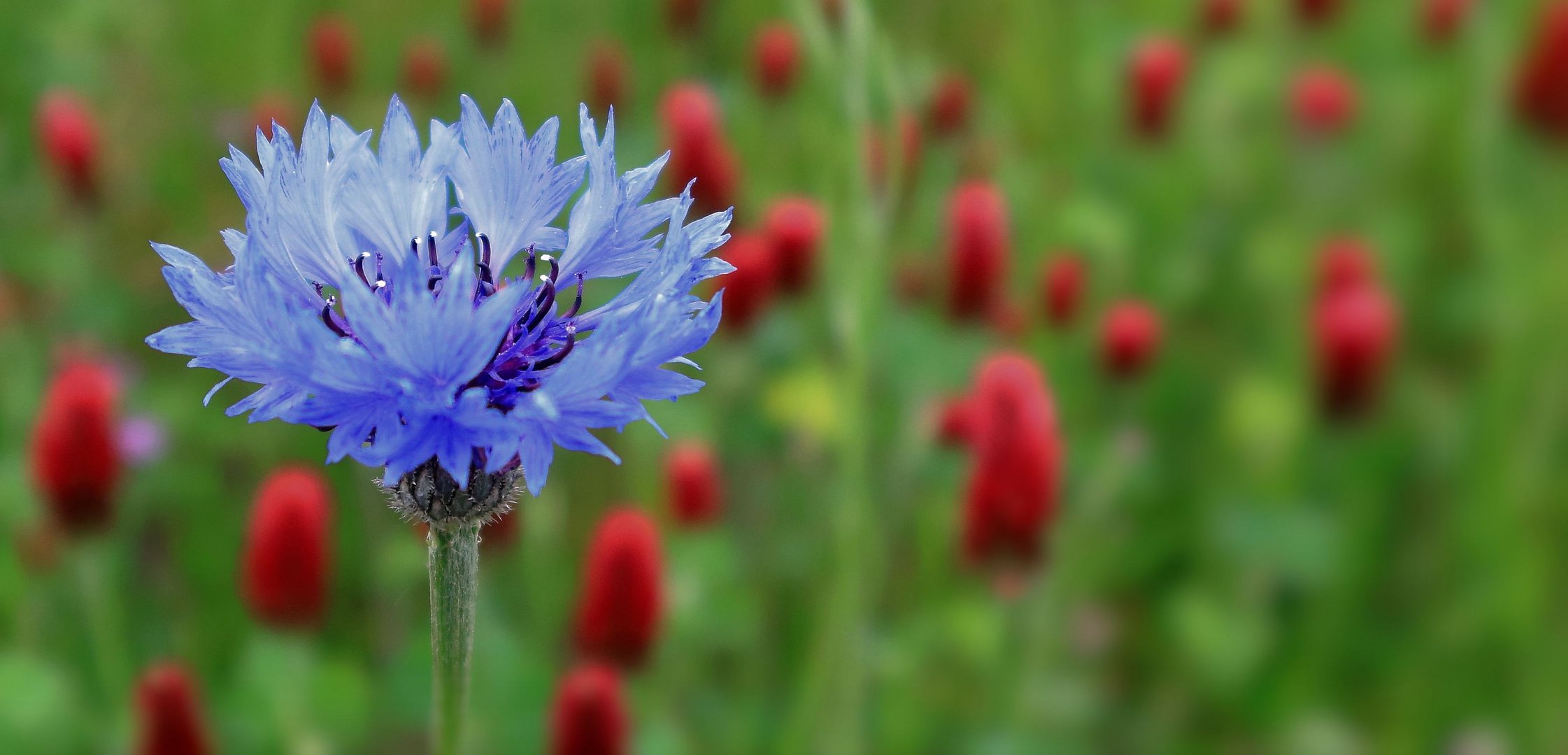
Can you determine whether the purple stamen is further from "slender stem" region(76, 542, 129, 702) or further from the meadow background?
"slender stem" region(76, 542, 129, 702)

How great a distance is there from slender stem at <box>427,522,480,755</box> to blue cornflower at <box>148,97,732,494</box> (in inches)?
1.4

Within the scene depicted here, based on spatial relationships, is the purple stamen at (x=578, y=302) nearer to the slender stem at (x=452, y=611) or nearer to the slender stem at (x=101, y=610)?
the slender stem at (x=452, y=611)

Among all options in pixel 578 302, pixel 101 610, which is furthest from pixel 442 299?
pixel 101 610

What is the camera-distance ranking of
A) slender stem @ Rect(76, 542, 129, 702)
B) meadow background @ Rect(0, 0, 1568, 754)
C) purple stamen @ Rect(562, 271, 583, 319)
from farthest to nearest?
meadow background @ Rect(0, 0, 1568, 754) < slender stem @ Rect(76, 542, 129, 702) < purple stamen @ Rect(562, 271, 583, 319)

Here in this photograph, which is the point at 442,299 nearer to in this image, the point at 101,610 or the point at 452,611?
the point at 452,611

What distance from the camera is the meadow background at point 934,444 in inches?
47.4

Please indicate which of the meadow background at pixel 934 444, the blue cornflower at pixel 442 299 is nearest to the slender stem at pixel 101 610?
the meadow background at pixel 934 444

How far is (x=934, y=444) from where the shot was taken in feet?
4.22

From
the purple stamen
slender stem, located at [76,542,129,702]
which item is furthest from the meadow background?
the purple stamen

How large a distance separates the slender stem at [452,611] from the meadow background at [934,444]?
0.45 meters

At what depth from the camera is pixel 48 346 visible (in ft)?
5.48

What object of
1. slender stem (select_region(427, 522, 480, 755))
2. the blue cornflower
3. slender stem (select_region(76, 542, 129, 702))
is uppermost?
slender stem (select_region(76, 542, 129, 702))

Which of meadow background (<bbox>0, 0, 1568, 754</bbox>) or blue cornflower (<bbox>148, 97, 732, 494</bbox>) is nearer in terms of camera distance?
blue cornflower (<bbox>148, 97, 732, 494</bbox>)

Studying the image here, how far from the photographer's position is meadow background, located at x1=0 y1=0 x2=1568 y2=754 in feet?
3.95
